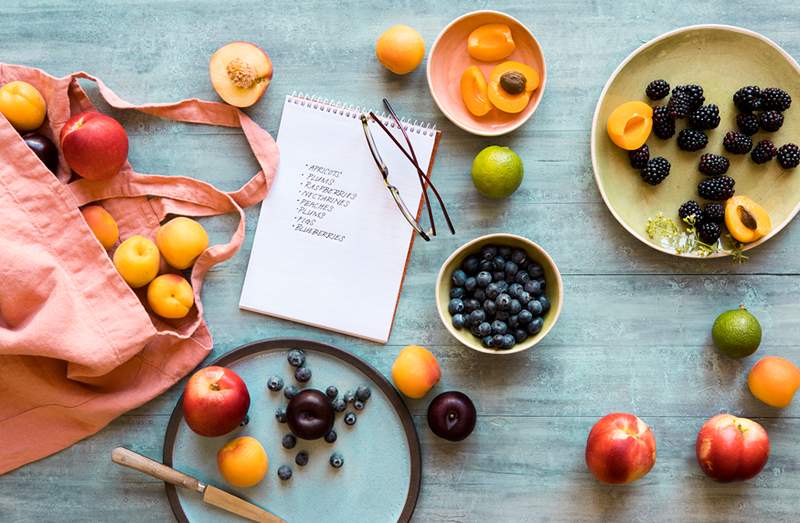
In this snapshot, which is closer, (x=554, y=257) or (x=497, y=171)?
(x=497, y=171)

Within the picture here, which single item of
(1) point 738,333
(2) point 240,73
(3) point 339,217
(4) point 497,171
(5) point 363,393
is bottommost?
(5) point 363,393

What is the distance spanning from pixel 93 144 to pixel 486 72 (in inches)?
26.2

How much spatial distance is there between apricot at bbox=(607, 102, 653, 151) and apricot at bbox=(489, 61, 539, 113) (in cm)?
14

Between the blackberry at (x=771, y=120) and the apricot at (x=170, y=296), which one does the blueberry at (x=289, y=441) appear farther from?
the blackberry at (x=771, y=120)

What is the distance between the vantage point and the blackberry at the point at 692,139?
1.15 metres

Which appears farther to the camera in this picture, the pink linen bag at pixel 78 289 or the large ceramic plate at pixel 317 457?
the large ceramic plate at pixel 317 457

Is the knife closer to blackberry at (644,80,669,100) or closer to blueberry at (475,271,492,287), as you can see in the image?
blueberry at (475,271,492,287)

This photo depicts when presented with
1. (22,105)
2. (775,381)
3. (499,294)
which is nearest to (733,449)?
(775,381)

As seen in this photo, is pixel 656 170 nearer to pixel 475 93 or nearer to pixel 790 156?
pixel 790 156

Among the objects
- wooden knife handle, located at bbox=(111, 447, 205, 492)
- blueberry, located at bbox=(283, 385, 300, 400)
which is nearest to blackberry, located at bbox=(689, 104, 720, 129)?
blueberry, located at bbox=(283, 385, 300, 400)

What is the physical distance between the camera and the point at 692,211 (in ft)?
3.80

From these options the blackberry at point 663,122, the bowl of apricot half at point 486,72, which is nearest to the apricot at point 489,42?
the bowl of apricot half at point 486,72

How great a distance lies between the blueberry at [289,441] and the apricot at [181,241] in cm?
34

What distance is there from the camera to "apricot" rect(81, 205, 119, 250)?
1158 millimetres
